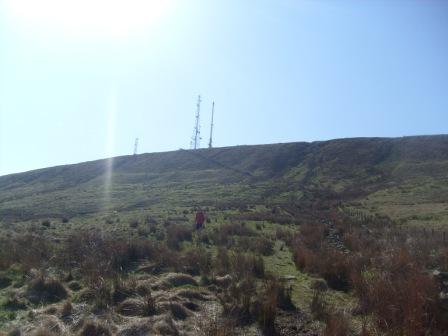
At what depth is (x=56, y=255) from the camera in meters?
12.3

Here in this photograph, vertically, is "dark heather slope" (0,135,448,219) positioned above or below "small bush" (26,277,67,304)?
above

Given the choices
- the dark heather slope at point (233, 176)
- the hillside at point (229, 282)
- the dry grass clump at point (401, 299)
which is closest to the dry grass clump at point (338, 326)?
the hillside at point (229, 282)

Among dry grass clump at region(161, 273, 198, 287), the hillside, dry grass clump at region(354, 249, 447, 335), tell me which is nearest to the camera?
dry grass clump at region(354, 249, 447, 335)

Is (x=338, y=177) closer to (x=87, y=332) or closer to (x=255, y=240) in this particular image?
(x=255, y=240)

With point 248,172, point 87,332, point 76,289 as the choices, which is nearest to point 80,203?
point 248,172

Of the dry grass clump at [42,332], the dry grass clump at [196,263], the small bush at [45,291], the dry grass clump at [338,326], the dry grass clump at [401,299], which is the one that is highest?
the dry grass clump at [401,299]

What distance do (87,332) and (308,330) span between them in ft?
11.5

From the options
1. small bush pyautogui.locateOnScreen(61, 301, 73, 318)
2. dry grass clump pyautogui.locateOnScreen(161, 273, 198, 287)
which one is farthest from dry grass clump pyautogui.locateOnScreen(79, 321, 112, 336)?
dry grass clump pyautogui.locateOnScreen(161, 273, 198, 287)

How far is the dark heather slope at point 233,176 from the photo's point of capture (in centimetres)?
4522

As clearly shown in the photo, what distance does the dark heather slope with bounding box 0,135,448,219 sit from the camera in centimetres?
4522

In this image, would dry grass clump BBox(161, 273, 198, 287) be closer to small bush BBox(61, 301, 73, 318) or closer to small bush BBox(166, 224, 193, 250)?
small bush BBox(61, 301, 73, 318)

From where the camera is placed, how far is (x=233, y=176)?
63.6 meters

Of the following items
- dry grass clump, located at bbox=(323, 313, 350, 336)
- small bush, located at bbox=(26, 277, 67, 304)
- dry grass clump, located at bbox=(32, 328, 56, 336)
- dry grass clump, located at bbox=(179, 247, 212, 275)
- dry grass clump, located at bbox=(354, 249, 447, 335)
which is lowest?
small bush, located at bbox=(26, 277, 67, 304)

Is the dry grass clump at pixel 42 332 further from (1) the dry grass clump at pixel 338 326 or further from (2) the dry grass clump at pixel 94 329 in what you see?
(1) the dry grass clump at pixel 338 326
